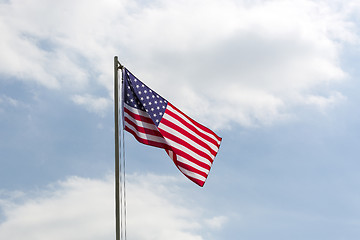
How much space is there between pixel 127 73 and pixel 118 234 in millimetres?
5886

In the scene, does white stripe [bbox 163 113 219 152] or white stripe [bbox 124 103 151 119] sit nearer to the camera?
white stripe [bbox 124 103 151 119]

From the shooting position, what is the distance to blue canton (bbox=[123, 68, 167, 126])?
17547 millimetres

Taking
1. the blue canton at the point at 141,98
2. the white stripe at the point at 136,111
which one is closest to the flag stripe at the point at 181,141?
the blue canton at the point at 141,98

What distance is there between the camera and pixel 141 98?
1766 centimetres

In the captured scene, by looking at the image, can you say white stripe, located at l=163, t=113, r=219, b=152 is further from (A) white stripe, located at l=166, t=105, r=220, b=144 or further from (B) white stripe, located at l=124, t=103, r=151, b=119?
(B) white stripe, located at l=124, t=103, r=151, b=119

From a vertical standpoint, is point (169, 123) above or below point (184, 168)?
above

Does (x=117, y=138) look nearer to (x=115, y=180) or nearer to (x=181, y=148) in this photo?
(x=115, y=180)

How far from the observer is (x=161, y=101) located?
59.4ft

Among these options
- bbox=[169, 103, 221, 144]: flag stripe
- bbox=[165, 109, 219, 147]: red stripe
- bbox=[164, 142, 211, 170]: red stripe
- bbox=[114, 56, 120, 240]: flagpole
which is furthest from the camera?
bbox=[169, 103, 221, 144]: flag stripe

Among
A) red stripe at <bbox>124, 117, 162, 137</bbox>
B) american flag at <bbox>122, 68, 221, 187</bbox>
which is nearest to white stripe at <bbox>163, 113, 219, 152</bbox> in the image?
american flag at <bbox>122, 68, 221, 187</bbox>

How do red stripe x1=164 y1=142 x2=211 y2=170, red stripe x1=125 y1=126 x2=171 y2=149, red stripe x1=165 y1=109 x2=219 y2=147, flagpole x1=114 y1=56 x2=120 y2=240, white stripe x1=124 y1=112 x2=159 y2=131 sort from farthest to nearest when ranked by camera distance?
1. red stripe x1=165 y1=109 x2=219 y2=147
2. red stripe x1=164 y1=142 x2=211 y2=170
3. white stripe x1=124 y1=112 x2=159 y2=131
4. red stripe x1=125 y1=126 x2=171 y2=149
5. flagpole x1=114 y1=56 x2=120 y2=240

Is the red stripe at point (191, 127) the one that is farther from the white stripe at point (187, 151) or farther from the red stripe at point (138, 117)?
the white stripe at point (187, 151)

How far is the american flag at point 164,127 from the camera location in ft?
57.4

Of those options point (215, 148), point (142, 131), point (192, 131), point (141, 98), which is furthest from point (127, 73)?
Answer: point (215, 148)
